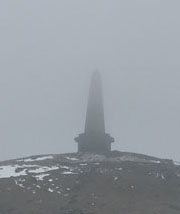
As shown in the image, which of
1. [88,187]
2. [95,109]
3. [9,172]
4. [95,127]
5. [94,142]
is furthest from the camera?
[95,109]

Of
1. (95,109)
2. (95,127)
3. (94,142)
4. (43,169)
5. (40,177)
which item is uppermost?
(95,109)

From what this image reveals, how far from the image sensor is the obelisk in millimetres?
57969

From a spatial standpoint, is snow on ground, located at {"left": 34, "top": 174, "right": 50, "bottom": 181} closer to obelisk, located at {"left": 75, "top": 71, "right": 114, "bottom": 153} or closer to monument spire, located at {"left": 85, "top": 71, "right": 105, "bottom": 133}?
obelisk, located at {"left": 75, "top": 71, "right": 114, "bottom": 153}

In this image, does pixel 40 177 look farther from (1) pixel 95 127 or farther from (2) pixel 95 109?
(2) pixel 95 109

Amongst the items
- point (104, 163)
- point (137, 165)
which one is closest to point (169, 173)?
point (137, 165)

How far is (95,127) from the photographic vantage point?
6012 cm

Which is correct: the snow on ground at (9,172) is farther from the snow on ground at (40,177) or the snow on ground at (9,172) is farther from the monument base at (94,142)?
the monument base at (94,142)

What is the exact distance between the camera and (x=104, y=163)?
1783 inches

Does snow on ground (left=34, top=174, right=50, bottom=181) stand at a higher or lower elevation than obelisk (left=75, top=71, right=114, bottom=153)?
lower

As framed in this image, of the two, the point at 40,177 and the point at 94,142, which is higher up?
the point at 94,142

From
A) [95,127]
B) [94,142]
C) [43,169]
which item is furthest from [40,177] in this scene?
[95,127]

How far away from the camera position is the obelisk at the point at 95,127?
57969 millimetres

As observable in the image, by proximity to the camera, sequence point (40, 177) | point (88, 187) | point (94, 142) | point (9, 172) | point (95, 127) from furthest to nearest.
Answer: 1. point (95, 127)
2. point (94, 142)
3. point (9, 172)
4. point (40, 177)
5. point (88, 187)

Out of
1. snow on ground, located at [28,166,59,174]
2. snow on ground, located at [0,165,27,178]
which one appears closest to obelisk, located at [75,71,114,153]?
snow on ground, located at [28,166,59,174]
